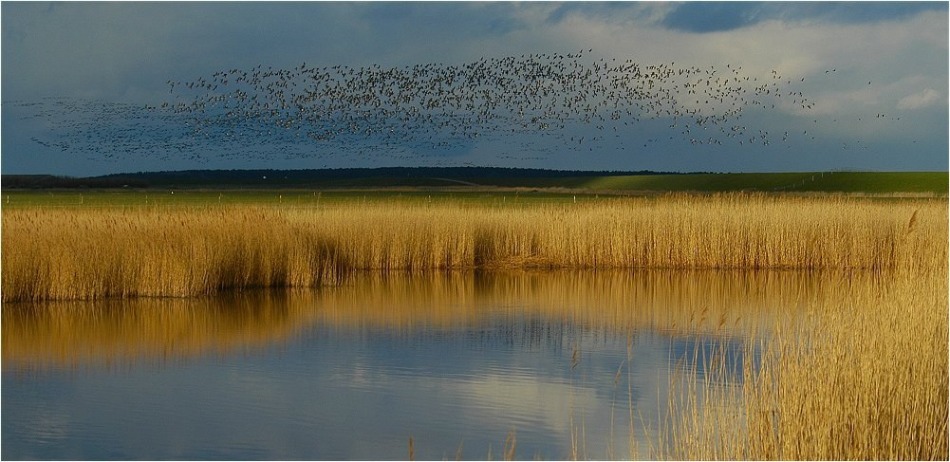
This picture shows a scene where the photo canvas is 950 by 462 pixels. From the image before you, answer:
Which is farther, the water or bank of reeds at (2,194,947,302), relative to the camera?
bank of reeds at (2,194,947,302)

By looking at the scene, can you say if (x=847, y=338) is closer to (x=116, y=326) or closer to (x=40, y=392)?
(x=40, y=392)

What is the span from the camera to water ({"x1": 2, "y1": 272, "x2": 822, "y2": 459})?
24.1 feet

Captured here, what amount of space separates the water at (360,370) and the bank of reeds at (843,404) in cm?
39

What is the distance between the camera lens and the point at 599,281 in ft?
55.1

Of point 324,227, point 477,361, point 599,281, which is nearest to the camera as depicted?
point 477,361

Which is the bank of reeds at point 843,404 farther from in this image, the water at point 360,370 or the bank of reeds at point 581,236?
the bank of reeds at point 581,236

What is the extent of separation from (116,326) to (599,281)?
23.6 feet

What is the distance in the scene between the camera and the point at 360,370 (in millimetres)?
9672

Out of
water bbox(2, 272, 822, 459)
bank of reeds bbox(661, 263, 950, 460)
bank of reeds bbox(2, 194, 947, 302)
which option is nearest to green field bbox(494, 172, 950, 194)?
bank of reeds bbox(2, 194, 947, 302)

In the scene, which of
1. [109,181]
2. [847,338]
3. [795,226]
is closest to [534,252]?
[795,226]

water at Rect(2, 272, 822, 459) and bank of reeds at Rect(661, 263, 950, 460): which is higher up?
bank of reeds at Rect(661, 263, 950, 460)

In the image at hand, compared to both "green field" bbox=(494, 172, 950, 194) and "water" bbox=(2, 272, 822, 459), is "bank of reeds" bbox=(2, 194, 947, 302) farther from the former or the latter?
"green field" bbox=(494, 172, 950, 194)

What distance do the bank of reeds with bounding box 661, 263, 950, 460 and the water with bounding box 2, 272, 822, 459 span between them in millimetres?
387

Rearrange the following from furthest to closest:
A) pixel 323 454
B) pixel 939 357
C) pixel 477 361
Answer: pixel 477 361, pixel 323 454, pixel 939 357
